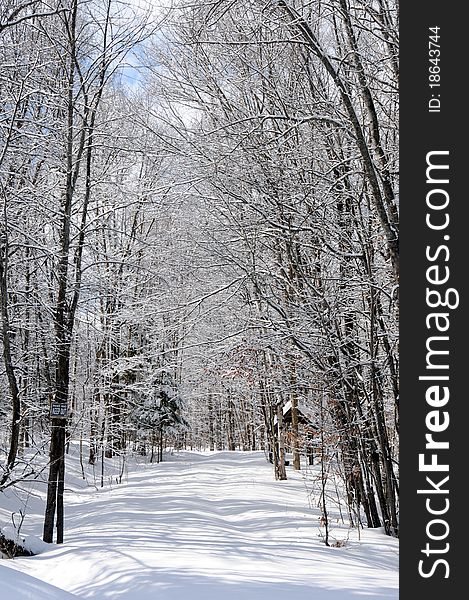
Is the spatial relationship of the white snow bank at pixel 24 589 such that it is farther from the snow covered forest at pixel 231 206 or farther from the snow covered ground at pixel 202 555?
the snow covered forest at pixel 231 206

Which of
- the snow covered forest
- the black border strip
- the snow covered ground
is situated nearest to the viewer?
the black border strip

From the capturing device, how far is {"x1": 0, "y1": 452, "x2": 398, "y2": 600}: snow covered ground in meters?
4.34

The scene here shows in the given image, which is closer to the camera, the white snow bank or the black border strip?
the black border strip

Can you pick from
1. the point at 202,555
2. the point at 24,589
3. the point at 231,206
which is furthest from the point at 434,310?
the point at 231,206

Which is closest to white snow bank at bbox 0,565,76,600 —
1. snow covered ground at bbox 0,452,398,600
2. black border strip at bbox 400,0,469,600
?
snow covered ground at bbox 0,452,398,600

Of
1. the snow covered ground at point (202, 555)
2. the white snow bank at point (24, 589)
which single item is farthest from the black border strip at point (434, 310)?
the white snow bank at point (24, 589)

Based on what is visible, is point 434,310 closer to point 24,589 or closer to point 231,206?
point 24,589

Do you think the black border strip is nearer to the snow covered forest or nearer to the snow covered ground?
the snow covered ground

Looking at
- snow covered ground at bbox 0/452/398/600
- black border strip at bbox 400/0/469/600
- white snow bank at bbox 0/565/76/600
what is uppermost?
black border strip at bbox 400/0/469/600

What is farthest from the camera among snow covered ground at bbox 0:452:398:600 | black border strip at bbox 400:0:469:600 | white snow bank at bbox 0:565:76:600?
snow covered ground at bbox 0:452:398:600

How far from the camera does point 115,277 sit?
9.30m

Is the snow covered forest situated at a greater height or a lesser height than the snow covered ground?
greater

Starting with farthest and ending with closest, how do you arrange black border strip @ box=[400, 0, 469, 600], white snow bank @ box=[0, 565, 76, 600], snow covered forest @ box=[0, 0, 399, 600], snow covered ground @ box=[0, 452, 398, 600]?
snow covered forest @ box=[0, 0, 399, 600] → snow covered ground @ box=[0, 452, 398, 600] → white snow bank @ box=[0, 565, 76, 600] → black border strip @ box=[400, 0, 469, 600]

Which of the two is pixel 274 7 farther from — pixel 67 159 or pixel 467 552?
pixel 467 552
